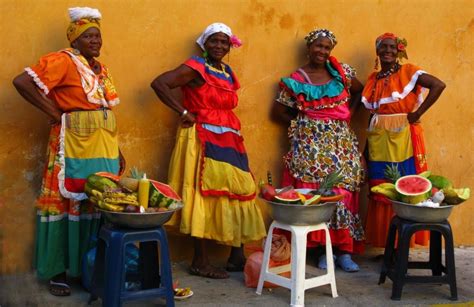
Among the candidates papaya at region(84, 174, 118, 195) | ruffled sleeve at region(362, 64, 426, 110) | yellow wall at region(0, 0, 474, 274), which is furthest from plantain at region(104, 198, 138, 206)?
ruffled sleeve at region(362, 64, 426, 110)

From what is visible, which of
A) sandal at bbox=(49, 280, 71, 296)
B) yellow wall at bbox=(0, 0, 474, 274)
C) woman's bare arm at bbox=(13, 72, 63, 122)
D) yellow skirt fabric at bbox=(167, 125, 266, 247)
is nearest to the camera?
woman's bare arm at bbox=(13, 72, 63, 122)

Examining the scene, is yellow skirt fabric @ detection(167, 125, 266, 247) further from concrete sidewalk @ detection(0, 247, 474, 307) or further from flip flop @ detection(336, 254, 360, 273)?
flip flop @ detection(336, 254, 360, 273)

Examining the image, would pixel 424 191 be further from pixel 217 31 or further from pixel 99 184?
pixel 99 184

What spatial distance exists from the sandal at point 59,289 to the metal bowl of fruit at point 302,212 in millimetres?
1738

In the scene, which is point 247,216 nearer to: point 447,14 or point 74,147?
point 74,147

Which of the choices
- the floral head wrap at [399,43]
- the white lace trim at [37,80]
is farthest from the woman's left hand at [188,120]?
the floral head wrap at [399,43]

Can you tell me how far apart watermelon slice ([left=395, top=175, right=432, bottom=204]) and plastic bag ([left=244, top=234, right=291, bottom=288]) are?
1.03 metres

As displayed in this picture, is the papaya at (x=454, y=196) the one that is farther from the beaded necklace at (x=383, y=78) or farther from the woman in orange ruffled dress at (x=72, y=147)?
the woman in orange ruffled dress at (x=72, y=147)

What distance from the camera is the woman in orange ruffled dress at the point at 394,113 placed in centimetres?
549

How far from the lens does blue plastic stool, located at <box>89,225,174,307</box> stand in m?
3.86

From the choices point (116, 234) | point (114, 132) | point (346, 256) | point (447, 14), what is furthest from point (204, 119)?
point (447, 14)

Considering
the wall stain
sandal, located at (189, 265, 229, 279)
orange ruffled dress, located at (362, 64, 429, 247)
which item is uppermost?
the wall stain

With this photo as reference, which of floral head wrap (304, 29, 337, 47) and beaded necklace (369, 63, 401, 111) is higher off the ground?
floral head wrap (304, 29, 337, 47)

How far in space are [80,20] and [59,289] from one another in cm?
211
